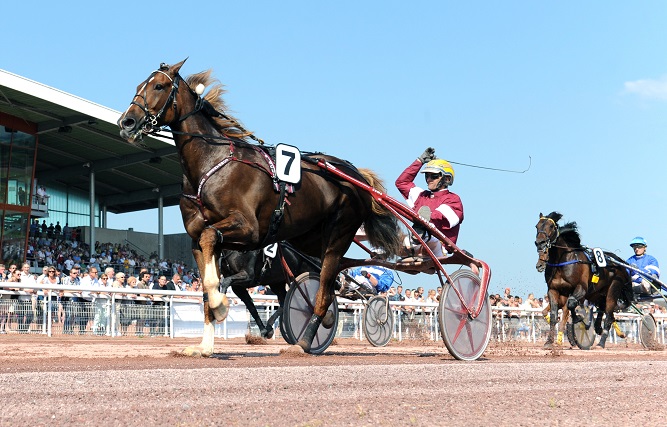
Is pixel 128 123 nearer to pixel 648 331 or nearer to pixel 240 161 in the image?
pixel 240 161

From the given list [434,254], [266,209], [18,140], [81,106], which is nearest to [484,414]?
[266,209]

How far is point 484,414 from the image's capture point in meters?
4.75

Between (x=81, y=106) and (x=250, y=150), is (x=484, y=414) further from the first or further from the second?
(x=81, y=106)

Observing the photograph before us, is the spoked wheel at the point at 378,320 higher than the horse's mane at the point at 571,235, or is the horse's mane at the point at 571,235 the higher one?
the horse's mane at the point at 571,235

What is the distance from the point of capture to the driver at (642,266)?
1695 cm

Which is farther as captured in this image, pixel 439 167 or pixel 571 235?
pixel 571 235

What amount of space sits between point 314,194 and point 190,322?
813 centimetres

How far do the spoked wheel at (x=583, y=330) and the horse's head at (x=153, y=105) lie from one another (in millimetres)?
9783

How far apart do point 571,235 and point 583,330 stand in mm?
2020

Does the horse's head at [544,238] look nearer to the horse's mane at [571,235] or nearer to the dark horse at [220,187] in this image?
the horse's mane at [571,235]

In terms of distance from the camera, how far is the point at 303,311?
31.2 ft

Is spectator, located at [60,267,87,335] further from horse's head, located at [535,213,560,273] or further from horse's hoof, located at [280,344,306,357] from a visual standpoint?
horse's head, located at [535,213,560,273]

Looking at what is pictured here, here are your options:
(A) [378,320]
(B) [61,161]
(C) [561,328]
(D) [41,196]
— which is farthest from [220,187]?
(B) [61,161]

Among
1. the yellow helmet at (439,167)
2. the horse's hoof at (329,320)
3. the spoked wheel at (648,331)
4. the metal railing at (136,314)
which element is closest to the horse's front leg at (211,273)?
the horse's hoof at (329,320)
